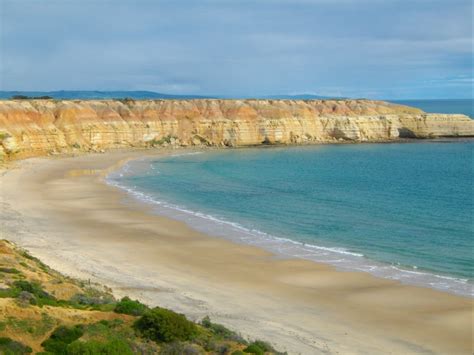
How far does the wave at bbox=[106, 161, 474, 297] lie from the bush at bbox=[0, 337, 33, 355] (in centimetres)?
1644

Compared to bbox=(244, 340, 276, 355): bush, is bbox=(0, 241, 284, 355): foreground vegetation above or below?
above

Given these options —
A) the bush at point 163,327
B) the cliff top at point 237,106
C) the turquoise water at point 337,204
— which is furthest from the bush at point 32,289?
the cliff top at point 237,106

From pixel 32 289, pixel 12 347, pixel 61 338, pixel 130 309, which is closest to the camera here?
pixel 12 347

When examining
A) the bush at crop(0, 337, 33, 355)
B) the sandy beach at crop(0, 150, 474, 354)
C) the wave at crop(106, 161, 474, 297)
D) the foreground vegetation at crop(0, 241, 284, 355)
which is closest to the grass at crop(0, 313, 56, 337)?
the foreground vegetation at crop(0, 241, 284, 355)

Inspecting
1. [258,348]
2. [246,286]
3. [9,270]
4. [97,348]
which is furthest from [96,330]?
[246,286]

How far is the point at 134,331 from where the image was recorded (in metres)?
14.4

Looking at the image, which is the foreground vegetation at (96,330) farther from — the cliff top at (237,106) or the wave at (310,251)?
the cliff top at (237,106)

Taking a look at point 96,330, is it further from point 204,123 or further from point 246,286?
point 204,123

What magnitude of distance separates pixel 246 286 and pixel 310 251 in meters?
6.89

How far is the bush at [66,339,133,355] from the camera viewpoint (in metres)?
12.1

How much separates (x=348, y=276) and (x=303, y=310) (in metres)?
5.06

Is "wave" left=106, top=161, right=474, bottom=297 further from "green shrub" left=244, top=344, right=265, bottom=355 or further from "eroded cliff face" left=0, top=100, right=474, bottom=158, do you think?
"eroded cliff face" left=0, top=100, right=474, bottom=158

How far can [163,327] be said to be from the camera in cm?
1423

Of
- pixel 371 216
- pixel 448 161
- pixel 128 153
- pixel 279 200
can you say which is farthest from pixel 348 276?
pixel 128 153
